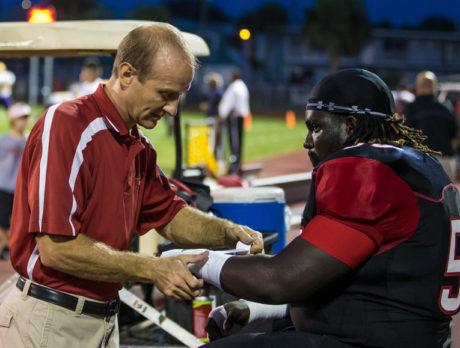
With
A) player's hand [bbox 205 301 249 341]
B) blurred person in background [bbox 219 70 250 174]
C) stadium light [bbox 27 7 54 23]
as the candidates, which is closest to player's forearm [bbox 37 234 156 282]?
player's hand [bbox 205 301 249 341]

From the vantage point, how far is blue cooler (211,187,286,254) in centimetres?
535

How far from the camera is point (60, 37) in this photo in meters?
4.78

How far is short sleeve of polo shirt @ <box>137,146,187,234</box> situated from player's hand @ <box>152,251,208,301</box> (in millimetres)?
680

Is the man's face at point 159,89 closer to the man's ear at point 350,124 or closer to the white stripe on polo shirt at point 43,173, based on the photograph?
the white stripe on polo shirt at point 43,173

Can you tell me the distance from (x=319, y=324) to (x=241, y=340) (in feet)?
0.94

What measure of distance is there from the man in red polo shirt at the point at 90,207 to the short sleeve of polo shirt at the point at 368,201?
2.12ft

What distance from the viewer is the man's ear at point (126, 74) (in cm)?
284

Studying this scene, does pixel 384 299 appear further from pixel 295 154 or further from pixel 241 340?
pixel 295 154

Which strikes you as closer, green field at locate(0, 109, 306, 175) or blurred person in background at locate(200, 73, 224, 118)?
blurred person in background at locate(200, 73, 224, 118)

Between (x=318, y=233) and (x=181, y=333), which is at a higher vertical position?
(x=318, y=233)

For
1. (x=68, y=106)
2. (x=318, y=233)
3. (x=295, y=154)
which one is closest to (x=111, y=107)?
(x=68, y=106)

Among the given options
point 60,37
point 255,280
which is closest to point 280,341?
point 255,280

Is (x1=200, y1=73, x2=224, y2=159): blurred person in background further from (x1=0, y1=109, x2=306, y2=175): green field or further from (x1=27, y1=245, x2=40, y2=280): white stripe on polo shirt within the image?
(x1=27, y1=245, x2=40, y2=280): white stripe on polo shirt

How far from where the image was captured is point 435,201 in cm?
251
